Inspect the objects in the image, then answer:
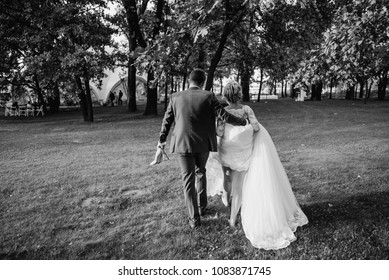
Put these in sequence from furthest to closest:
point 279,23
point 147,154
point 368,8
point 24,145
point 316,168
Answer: point 279,23
point 24,145
point 147,154
point 316,168
point 368,8

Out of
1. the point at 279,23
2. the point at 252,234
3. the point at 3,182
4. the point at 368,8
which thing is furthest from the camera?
the point at 279,23

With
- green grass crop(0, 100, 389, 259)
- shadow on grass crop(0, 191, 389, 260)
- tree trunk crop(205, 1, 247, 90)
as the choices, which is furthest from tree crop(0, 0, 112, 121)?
shadow on grass crop(0, 191, 389, 260)

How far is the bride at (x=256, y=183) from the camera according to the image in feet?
13.8

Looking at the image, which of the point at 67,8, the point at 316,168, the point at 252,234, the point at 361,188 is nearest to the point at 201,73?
the point at 252,234

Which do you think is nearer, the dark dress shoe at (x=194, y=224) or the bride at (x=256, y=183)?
the bride at (x=256, y=183)

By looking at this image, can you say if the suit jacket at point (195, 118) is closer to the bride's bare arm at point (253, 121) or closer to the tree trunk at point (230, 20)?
the bride's bare arm at point (253, 121)

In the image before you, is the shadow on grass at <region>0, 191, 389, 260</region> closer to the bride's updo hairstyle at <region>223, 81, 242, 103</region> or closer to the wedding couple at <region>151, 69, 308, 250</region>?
the wedding couple at <region>151, 69, 308, 250</region>

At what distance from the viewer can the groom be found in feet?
14.3

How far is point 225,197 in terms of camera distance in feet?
17.6

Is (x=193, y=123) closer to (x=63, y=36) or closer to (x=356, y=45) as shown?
(x=356, y=45)

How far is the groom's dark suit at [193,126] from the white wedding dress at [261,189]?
10.8 inches

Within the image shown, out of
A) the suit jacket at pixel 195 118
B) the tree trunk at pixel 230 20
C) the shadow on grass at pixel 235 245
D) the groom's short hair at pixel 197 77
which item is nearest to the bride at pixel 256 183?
the shadow on grass at pixel 235 245

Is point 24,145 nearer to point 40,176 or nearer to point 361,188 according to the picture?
point 40,176
